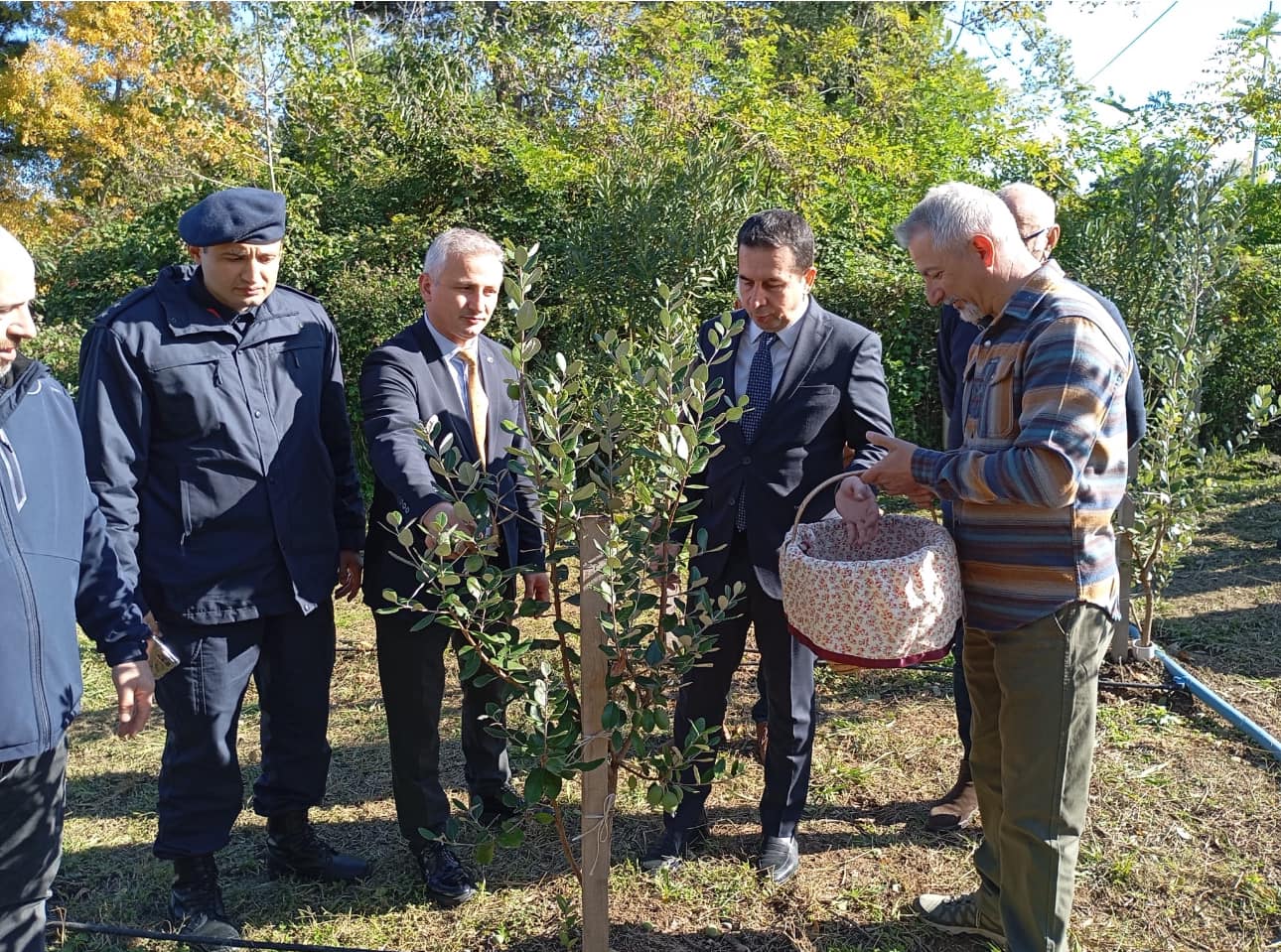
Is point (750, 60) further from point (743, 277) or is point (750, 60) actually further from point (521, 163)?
point (743, 277)

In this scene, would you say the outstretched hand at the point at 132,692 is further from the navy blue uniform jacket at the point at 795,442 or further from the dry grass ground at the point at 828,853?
the navy blue uniform jacket at the point at 795,442

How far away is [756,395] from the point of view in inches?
116

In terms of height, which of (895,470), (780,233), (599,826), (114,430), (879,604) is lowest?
(599,826)

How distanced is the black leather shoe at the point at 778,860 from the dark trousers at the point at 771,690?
0.09 ft

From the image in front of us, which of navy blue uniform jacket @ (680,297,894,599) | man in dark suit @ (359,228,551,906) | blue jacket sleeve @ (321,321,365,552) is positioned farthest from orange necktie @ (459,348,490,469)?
navy blue uniform jacket @ (680,297,894,599)

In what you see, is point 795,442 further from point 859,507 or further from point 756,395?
point 859,507

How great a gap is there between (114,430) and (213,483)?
28 centimetres

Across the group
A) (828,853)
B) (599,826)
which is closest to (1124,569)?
(828,853)

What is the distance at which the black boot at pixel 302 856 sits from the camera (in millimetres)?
3061

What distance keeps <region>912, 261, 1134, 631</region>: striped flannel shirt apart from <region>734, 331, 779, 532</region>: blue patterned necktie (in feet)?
2.30

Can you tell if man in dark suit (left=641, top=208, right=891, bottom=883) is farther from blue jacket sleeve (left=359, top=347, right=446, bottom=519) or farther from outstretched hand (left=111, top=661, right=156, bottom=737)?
outstretched hand (left=111, top=661, right=156, bottom=737)

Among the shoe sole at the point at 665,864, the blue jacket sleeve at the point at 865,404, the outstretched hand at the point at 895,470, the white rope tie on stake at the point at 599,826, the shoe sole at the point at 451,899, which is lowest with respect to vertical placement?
the shoe sole at the point at 451,899

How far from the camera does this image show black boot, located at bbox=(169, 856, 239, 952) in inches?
109

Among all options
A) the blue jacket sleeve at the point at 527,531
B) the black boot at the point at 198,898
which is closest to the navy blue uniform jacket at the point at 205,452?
the blue jacket sleeve at the point at 527,531
